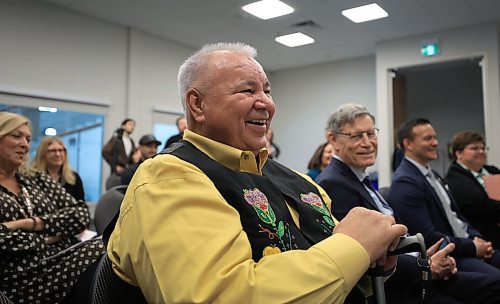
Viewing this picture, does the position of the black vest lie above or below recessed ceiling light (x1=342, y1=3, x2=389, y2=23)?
below

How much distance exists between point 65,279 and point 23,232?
0.27m

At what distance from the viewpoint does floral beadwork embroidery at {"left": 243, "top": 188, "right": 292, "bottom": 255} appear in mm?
874

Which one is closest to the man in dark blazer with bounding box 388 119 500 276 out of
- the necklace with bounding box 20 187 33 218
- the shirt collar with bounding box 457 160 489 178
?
the shirt collar with bounding box 457 160 489 178

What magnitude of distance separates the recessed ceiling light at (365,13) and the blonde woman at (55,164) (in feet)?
11.8

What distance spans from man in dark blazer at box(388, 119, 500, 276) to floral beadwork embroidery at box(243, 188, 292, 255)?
132 centimetres

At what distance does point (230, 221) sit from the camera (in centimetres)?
77

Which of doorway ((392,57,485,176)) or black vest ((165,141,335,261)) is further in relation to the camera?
doorway ((392,57,485,176))

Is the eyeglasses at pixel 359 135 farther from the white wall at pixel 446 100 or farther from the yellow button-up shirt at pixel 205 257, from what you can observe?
the white wall at pixel 446 100

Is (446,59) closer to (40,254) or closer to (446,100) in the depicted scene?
(446,100)

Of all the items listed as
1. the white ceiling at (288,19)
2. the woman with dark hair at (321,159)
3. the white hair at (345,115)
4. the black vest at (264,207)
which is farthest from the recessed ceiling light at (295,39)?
the black vest at (264,207)

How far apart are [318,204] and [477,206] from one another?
77.4 inches

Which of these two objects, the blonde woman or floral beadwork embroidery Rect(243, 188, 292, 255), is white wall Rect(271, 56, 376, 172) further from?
floral beadwork embroidery Rect(243, 188, 292, 255)

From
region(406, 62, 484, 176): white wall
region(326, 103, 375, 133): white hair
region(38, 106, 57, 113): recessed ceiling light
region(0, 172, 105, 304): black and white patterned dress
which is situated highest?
region(406, 62, 484, 176): white wall

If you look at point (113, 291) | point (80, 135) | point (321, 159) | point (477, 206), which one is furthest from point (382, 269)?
point (80, 135)
